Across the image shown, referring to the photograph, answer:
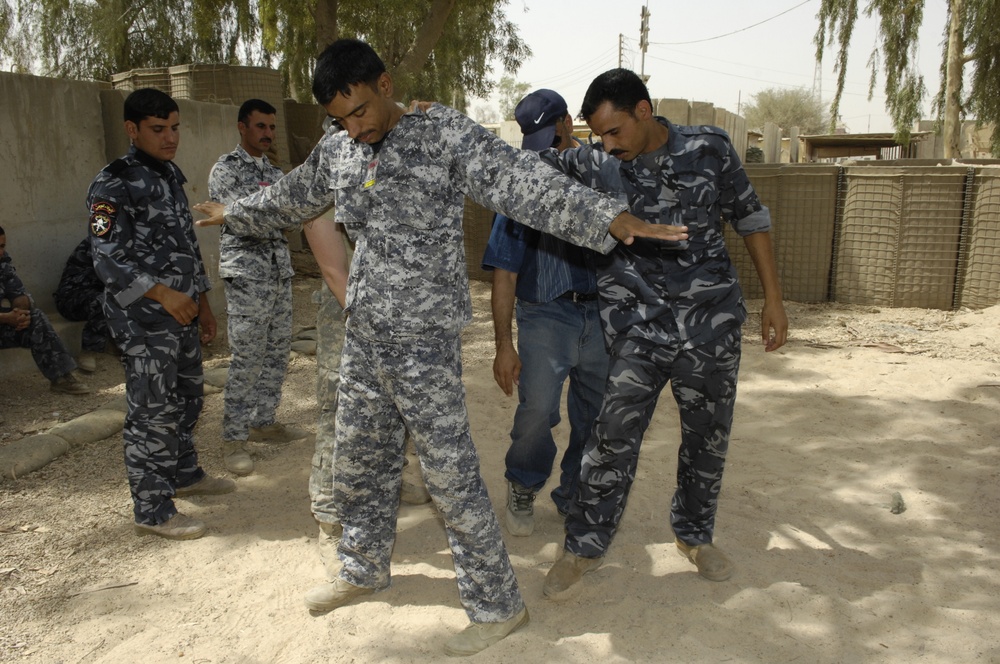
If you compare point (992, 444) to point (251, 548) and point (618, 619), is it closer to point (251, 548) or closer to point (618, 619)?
point (618, 619)

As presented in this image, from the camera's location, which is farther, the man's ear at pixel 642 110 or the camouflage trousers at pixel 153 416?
the camouflage trousers at pixel 153 416

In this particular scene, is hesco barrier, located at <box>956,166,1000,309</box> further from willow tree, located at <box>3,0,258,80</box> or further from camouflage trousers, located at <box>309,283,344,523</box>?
willow tree, located at <box>3,0,258,80</box>

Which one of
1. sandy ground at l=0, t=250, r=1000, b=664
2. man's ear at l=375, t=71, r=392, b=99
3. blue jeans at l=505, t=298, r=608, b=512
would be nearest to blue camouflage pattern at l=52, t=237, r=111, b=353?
sandy ground at l=0, t=250, r=1000, b=664

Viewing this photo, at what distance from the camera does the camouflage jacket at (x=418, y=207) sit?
2279 millimetres

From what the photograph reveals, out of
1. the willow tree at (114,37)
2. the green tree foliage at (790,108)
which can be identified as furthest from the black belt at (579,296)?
the green tree foliage at (790,108)

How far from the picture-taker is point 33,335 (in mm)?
5570

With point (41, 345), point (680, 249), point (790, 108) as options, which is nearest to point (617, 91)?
point (680, 249)

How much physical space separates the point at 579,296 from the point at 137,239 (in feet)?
6.29

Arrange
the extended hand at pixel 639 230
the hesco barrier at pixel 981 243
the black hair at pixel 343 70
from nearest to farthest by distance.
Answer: the extended hand at pixel 639 230 < the black hair at pixel 343 70 < the hesco barrier at pixel 981 243

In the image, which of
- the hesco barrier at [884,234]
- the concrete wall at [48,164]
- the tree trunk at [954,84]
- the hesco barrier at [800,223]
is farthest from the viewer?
the tree trunk at [954,84]

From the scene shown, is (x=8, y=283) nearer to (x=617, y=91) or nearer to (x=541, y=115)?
(x=541, y=115)

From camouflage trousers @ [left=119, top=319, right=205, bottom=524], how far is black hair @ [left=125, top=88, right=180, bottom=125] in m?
0.92

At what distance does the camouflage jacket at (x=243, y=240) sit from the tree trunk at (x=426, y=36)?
6.65 m

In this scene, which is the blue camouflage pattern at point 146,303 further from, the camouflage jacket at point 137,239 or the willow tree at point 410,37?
the willow tree at point 410,37
